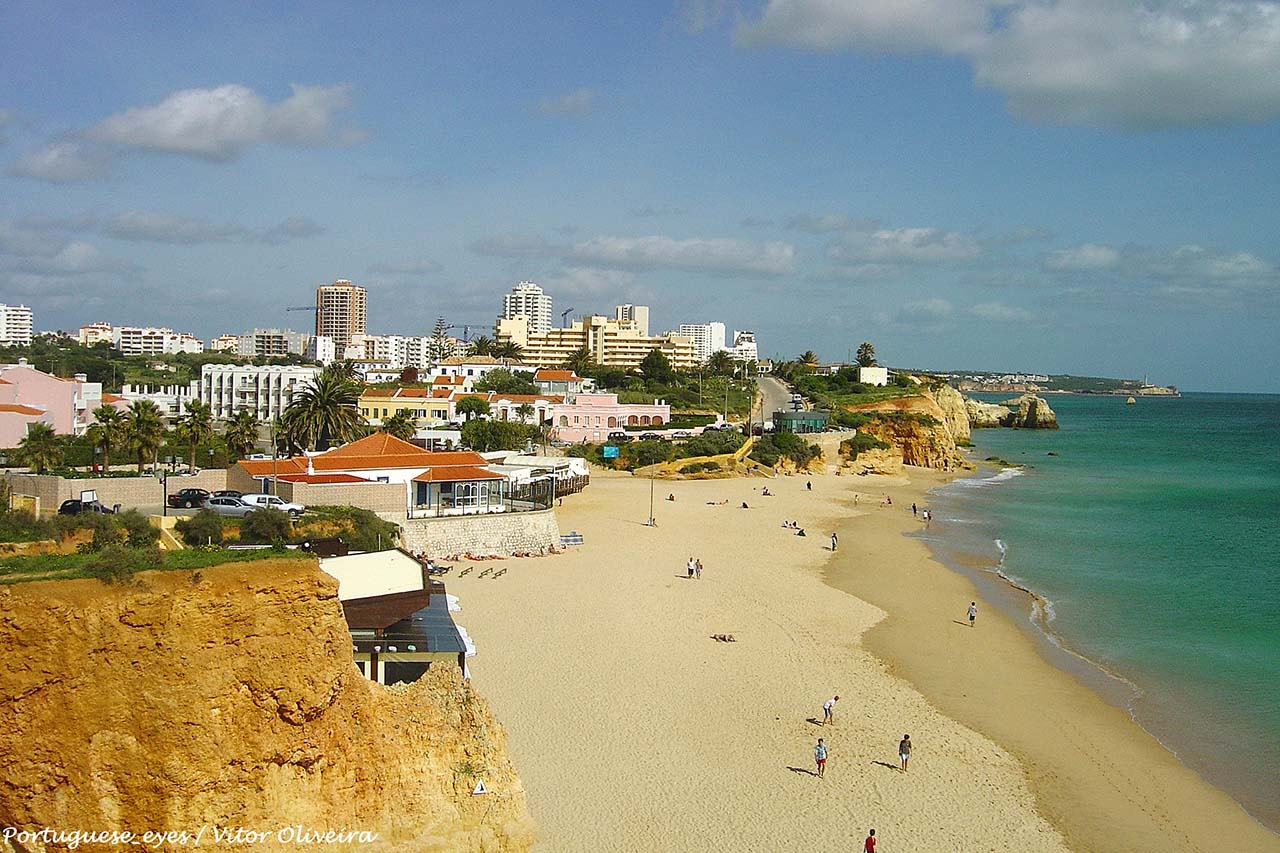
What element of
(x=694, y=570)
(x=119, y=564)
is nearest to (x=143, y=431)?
(x=694, y=570)

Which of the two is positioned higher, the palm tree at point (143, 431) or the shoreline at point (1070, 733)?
the palm tree at point (143, 431)

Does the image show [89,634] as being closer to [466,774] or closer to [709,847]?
[466,774]

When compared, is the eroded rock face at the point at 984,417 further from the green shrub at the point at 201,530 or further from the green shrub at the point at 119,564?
the green shrub at the point at 119,564

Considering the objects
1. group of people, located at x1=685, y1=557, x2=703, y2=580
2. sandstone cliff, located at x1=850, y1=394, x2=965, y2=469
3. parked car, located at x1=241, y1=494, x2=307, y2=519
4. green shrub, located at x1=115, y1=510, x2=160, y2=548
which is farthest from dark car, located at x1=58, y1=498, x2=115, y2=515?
sandstone cliff, located at x1=850, y1=394, x2=965, y2=469

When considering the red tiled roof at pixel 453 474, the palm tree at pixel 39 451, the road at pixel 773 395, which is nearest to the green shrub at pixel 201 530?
the red tiled roof at pixel 453 474

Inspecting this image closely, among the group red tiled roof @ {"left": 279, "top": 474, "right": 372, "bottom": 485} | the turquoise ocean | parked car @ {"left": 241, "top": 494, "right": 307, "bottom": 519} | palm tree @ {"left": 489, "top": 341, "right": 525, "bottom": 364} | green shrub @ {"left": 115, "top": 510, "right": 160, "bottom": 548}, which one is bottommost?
the turquoise ocean

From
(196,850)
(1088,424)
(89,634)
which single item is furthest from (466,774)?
(1088,424)

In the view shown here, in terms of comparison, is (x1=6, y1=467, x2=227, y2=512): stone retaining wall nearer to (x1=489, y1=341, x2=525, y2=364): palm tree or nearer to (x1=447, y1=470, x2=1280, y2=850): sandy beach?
(x1=447, y1=470, x2=1280, y2=850): sandy beach
